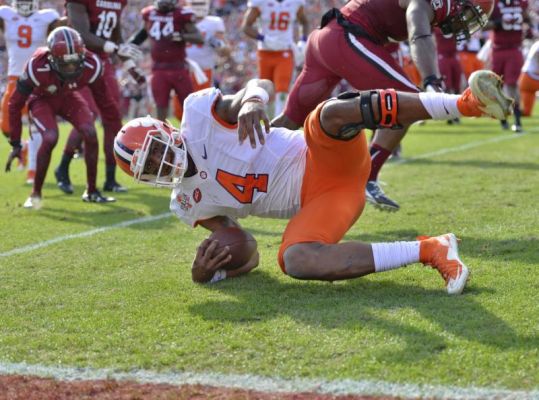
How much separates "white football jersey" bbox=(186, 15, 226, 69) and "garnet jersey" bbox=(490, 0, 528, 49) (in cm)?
396

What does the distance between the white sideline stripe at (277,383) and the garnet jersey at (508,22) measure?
Answer: 9576mm

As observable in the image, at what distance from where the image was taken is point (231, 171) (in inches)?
168

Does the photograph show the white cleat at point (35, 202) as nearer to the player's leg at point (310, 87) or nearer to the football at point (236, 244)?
the player's leg at point (310, 87)

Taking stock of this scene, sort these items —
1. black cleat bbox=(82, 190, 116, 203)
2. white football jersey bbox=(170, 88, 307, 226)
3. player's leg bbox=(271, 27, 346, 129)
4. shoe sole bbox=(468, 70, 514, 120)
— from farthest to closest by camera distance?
black cleat bbox=(82, 190, 116, 203), player's leg bbox=(271, 27, 346, 129), white football jersey bbox=(170, 88, 307, 226), shoe sole bbox=(468, 70, 514, 120)

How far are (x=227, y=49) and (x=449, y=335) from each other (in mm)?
9430

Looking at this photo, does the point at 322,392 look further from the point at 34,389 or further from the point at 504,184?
the point at 504,184

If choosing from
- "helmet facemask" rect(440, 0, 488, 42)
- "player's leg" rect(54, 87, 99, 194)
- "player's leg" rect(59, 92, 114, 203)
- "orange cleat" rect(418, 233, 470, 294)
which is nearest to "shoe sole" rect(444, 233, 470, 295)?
"orange cleat" rect(418, 233, 470, 294)

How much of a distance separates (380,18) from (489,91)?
2.18 meters

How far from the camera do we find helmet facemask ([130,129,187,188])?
3.98m

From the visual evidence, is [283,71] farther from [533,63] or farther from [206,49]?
[533,63]

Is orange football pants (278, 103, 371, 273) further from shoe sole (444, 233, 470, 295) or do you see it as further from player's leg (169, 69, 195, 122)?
player's leg (169, 69, 195, 122)

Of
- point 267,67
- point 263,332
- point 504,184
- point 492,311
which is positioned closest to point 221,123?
point 263,332

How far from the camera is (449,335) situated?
129 inches

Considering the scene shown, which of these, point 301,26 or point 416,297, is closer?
point 416,297
